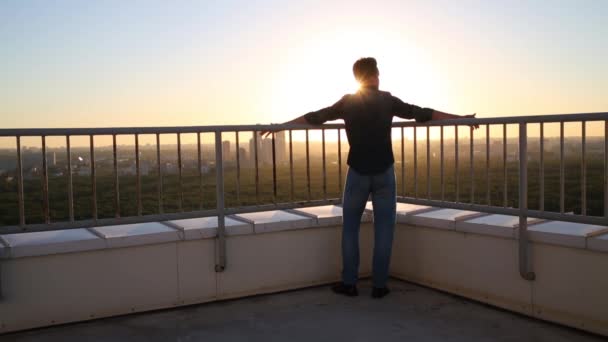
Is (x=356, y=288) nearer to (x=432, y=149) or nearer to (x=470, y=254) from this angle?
(x=470, y=254)

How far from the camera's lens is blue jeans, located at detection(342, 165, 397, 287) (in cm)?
491

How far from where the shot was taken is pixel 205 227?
4895 mm

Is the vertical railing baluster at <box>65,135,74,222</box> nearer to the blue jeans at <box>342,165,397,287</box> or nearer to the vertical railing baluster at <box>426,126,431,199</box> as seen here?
the blue jeans at <box>342,165,397,287</box>

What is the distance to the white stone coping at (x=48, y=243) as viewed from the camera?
422 centimetres

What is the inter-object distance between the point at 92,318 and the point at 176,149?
1.40 metres

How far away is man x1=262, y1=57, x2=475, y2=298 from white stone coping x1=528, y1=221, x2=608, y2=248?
3.68 ft

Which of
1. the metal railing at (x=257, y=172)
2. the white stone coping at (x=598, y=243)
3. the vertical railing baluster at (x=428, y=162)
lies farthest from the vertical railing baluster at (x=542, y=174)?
the vertical railing baluster at (x=428, y=162)

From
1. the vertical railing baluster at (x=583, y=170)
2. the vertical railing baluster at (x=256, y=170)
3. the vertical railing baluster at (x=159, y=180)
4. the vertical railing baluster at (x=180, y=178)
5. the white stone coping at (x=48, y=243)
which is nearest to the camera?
the vertical railing baluster at (x=583, y=170)

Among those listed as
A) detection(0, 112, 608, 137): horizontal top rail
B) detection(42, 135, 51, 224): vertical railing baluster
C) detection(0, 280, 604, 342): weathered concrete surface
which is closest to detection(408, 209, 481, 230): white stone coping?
detection(0, 280, 604, 342): weathered concrete surface

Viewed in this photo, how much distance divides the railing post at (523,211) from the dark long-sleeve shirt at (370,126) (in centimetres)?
98

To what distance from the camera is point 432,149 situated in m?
5.38

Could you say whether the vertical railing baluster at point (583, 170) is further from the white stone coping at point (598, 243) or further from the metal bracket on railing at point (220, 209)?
the metal bracket on railing at point (220, 209)

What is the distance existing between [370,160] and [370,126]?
268 mm

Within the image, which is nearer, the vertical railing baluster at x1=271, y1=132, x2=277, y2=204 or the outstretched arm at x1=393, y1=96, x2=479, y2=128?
the outstretched arm at x1=393, y1=96, x2=479, y2=128
